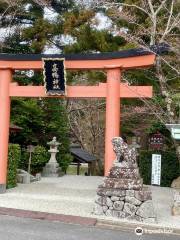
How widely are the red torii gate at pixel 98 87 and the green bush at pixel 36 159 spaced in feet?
22.9

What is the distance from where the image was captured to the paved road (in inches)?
301

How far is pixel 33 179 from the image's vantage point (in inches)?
707

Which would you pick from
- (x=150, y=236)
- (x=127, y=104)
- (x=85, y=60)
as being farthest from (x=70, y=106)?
(x=150, y=236)

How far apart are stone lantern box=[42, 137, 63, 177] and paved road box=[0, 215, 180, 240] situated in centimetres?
1159

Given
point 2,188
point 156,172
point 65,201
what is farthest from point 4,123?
point 156,172

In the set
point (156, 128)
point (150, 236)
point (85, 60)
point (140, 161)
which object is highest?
point (85, 60)

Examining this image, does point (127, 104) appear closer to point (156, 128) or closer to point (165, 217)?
point (156, 128)

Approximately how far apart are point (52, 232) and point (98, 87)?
20.4 feet

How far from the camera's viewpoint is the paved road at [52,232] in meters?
7.63

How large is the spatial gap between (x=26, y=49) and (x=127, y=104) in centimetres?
707

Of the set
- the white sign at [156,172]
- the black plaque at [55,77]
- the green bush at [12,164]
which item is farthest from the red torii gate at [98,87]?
the white sign at [156,172]

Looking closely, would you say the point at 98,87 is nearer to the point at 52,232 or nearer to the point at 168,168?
the point at 52,232

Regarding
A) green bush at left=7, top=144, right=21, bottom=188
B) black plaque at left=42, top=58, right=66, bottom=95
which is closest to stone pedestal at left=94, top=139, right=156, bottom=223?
black plaque at left=42, top=58, right=66, bottom=95

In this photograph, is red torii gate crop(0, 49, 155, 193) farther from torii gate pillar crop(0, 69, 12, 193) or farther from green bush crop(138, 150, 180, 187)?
green bush crop(138, 150, 180, 187)
